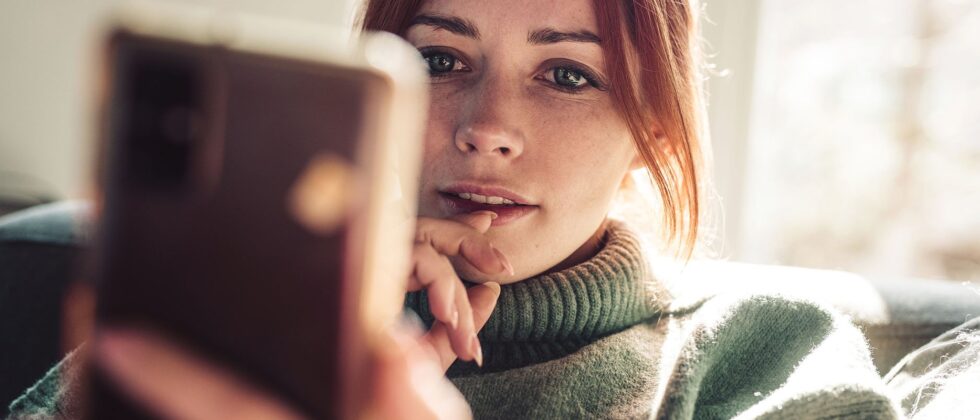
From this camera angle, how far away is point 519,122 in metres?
0.70

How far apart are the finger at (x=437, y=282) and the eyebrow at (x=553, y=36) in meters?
0.25

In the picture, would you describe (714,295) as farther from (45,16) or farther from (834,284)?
(45,16)

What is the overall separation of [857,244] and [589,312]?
1.65 m

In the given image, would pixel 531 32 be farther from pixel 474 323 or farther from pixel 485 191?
pixel 474 323

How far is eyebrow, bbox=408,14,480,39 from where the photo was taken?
72cm

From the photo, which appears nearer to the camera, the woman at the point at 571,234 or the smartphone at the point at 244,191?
the smartphone at the point at 244,191

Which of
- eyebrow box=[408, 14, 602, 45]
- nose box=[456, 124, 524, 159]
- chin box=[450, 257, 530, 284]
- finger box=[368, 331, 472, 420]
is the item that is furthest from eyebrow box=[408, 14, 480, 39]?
finger box=[368, 331, 472, 420]

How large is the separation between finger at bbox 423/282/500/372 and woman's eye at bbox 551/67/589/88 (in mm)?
225

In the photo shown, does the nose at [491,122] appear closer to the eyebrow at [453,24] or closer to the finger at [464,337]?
the eyebrow at [453,24]

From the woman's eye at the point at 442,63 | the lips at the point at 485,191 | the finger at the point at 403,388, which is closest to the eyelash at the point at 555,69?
the woman's eye at the point at 442,63

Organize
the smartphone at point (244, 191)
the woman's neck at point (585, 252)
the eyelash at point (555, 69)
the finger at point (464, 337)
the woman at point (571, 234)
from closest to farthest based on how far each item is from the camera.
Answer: the smartphone at point (244, 191)
the finger at point (464, 337)
the woman at point (571, 234)
the eyelash at point (555, 69)
the woman's neck at point (585, 252)

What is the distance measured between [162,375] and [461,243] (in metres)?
0.35

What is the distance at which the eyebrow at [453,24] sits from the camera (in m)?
0.72

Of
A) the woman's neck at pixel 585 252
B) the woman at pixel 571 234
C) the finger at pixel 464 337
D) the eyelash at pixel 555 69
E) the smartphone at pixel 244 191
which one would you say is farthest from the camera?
the woman's neck at pixel 585 252
